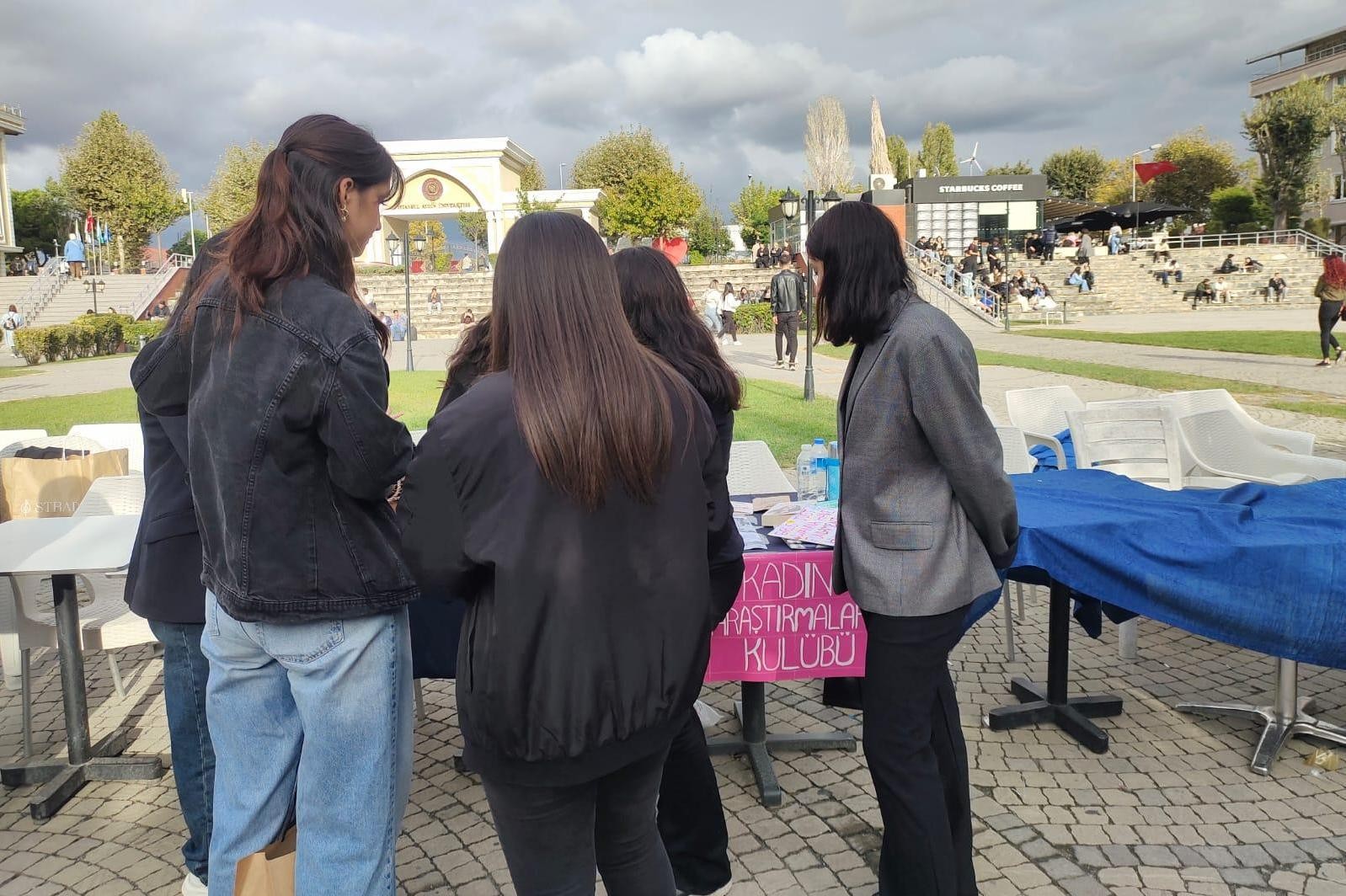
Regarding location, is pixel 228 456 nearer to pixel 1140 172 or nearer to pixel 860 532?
pixel 860 532

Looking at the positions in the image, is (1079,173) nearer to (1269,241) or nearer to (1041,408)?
(1269,241)

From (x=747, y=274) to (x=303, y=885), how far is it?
41.2 metres

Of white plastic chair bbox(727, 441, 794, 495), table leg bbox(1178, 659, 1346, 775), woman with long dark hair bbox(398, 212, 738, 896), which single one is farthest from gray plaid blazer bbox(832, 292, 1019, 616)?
white plastic chair bbox(727, 441, 794, 495)

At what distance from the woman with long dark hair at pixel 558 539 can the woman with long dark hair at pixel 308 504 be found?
1.13 feet

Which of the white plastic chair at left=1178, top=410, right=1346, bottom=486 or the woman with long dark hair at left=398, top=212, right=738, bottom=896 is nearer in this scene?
the woman with long dark hair at left=398, top=212, right=738, bottom=896

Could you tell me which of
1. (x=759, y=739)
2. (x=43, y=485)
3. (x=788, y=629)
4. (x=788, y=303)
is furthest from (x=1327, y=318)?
(x=43, y=485)

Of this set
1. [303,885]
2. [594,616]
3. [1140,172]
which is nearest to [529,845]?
[594,616]

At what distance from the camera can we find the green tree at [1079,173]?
74.5m

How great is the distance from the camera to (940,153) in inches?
3551

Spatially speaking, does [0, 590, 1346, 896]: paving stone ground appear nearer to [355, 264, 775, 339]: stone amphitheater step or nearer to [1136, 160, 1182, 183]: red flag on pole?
[355, 264, 775, 339]: stone amphitheater step

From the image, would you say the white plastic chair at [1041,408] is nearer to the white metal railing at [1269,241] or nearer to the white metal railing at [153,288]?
the white metal railing at [153,288]

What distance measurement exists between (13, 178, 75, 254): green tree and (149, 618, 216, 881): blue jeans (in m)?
83.6

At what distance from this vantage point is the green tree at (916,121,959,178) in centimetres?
8950

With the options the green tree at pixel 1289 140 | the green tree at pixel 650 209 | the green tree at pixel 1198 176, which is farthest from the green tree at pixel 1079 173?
the green tree at pixel 650 209
